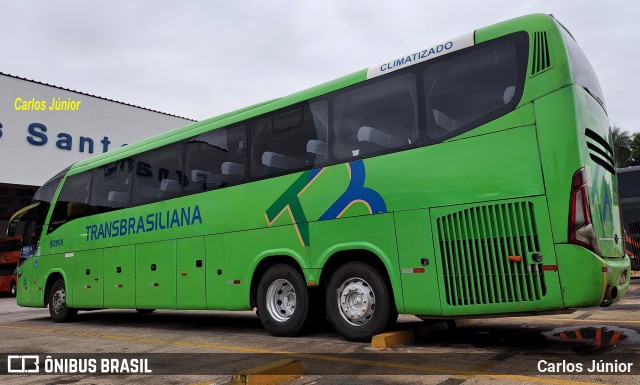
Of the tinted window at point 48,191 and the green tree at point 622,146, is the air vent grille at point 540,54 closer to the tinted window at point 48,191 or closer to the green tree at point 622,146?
the tinted window at point 48,191

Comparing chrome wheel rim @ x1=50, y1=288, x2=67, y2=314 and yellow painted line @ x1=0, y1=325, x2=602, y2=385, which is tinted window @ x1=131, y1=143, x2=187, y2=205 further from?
chrome wheel rim @ x1=50, y1=288, x2=67, y2=314

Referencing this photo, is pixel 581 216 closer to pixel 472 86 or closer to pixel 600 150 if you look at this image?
pixel 600 150

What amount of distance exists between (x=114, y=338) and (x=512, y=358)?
6293mm

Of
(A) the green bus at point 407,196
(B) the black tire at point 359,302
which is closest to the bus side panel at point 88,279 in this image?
(A) the green bus at point 407,196

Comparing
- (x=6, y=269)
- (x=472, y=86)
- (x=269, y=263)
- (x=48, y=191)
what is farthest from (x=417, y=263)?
(x=6, y=269)

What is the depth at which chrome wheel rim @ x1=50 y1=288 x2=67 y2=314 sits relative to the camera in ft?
39.5

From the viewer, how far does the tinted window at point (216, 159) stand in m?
8.32

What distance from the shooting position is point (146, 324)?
10898mm

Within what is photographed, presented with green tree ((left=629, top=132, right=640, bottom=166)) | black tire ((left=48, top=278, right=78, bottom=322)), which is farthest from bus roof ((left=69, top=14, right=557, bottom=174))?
green tree ((left=629, top=132, right=640, bottom=166))

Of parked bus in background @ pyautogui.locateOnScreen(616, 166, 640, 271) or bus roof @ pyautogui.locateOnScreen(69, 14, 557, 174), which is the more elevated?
bus roof @ pyautogui.locateOnScreen(69, 14, 557, 174)

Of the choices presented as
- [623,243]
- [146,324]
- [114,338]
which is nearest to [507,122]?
[623,243]

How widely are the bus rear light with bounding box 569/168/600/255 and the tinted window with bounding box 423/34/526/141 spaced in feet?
3.43

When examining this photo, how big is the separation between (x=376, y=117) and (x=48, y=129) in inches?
916

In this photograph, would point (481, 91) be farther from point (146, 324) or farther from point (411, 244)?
point (146, 324)
